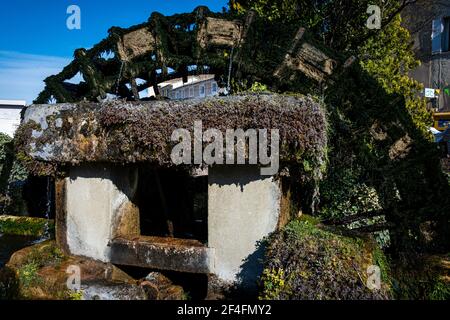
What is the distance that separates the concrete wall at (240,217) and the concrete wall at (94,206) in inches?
42.1

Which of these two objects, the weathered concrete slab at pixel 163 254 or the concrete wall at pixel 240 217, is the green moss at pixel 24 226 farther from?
the concrete wall at pixel 240 217

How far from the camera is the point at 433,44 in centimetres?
1423

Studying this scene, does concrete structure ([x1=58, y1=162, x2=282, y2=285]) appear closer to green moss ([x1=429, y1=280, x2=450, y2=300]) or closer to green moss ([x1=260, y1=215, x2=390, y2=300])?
green moss ([x1=260, y1=215, x2=390, y2=300])

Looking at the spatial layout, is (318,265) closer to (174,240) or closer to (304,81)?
(174,240)

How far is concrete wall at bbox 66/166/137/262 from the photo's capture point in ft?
13.1

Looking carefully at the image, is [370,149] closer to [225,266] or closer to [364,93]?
[364,93]

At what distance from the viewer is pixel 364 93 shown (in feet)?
18.6

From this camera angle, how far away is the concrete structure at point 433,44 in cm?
1300

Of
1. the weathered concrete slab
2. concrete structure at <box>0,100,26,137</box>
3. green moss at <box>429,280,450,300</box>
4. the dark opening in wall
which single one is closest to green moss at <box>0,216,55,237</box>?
the dark opening in wall

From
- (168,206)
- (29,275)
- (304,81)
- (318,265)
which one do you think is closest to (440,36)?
(304,81)

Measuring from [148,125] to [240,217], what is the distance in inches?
45.9

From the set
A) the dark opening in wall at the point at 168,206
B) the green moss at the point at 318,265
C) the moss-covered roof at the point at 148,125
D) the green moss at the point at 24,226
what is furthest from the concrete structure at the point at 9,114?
the green moss at the point at 318,265
